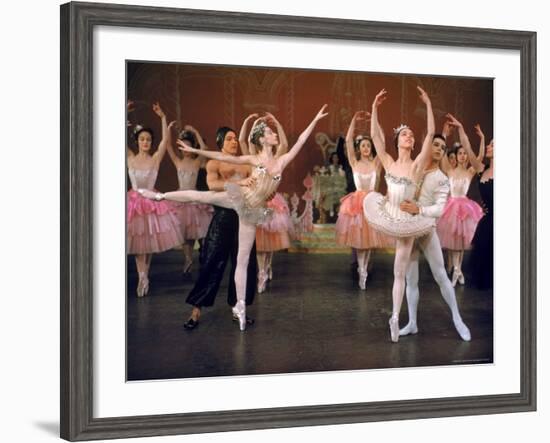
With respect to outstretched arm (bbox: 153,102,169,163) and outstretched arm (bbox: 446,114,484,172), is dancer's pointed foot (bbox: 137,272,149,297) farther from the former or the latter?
outstretched arm (bbox: 446,114,484,172)

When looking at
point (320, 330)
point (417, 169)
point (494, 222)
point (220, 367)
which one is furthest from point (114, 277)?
point (494, 222)

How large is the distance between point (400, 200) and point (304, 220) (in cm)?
64

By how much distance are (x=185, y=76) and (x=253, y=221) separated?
895mm

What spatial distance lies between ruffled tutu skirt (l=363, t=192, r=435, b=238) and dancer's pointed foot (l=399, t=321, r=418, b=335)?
524 millimetres

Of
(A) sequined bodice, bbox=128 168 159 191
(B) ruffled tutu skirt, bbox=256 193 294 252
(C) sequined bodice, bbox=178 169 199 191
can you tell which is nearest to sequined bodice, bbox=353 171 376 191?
(B) ruffled tutu skirt, bbox=256 193 294 252

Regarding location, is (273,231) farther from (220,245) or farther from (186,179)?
(186,179)

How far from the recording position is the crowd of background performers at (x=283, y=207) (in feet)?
22.0

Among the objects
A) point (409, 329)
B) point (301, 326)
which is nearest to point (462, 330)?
point (409, 329)

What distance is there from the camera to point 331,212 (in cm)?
703

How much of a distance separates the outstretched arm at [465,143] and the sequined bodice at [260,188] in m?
1.20

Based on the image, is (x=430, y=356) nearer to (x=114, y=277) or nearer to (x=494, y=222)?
(x=494, y=222)

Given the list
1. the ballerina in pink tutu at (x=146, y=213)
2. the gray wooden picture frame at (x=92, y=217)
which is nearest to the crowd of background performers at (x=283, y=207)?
the ballerina in pink tutu at (x=146, y=213)

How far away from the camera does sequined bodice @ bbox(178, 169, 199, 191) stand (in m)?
6.74

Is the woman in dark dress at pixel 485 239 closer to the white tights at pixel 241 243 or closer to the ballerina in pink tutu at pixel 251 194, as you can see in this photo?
the ballerina in pink tutu at pixel 251 194
